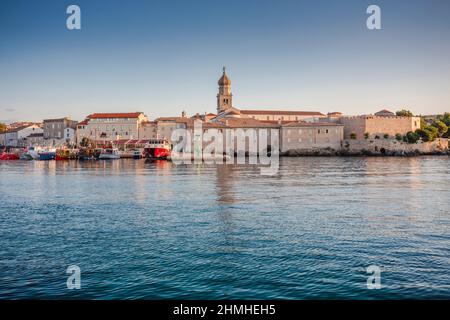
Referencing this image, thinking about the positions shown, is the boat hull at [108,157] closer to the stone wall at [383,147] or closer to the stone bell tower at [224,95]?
the stone bell tower at [224,95]

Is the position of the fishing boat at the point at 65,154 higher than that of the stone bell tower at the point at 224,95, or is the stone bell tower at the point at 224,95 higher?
the stone bell tower at the point at 224,95

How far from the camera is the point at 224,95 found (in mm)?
68812

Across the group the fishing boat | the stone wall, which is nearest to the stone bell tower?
the stone wall

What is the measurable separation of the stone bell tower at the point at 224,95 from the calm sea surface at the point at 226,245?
5270cm

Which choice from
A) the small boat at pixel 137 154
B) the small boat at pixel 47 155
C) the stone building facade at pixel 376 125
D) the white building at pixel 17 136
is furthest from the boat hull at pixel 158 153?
the white building at pixel 17 136

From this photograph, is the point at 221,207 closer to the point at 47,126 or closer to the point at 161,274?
the point at 161,274

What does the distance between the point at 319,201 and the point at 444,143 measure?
57.6m

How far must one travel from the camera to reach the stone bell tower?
6844 centimetres

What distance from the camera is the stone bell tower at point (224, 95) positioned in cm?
6844

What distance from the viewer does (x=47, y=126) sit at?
244 feet

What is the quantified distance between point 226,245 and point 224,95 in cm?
6089

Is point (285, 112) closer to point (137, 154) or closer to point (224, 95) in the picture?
point (224, 95)

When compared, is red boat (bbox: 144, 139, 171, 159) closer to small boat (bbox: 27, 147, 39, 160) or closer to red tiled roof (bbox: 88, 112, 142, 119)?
small boat (bbox: 27, 147, 39, 160)
